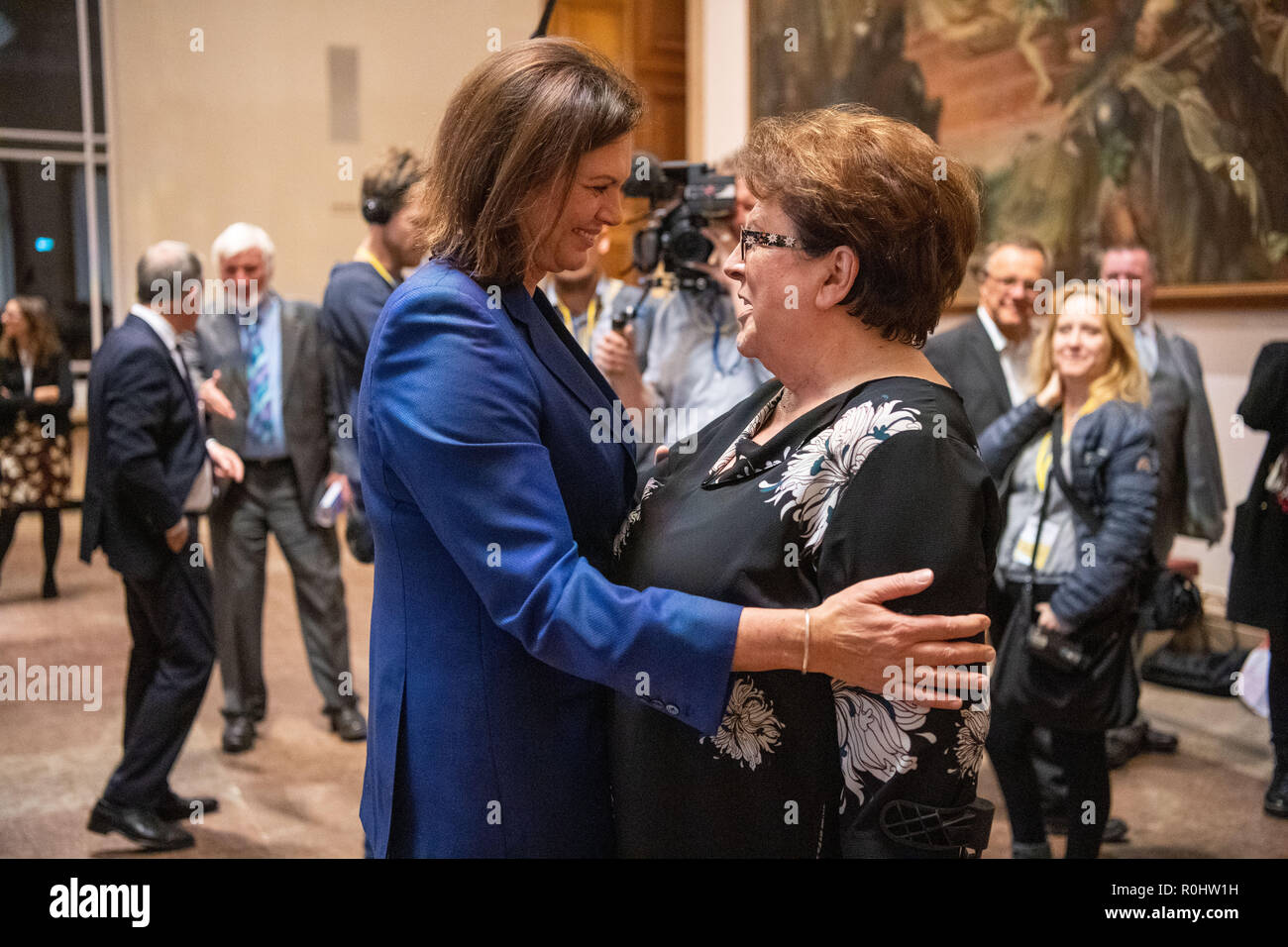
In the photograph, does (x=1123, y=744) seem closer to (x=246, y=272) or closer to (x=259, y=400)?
(x=259, y=400)

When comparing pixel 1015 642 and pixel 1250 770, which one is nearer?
pixel 1015 642

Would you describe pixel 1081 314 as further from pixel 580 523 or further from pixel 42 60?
pixel 42 60

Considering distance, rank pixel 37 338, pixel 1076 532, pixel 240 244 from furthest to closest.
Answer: pixel 37 338 < pixel 240 244 < pixel 1076 532

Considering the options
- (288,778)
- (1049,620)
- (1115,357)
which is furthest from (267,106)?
(1049,620)

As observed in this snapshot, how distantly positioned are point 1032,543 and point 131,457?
115 inches

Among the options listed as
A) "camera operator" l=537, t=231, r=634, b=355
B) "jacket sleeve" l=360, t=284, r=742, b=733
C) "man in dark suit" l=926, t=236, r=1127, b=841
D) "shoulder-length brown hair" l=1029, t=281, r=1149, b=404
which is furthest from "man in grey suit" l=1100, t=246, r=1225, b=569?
"jacket sleeve" l=360, t=284, r=742, b=733

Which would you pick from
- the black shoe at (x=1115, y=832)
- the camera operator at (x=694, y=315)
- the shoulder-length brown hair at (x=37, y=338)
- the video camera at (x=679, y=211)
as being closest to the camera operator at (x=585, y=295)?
the camera operator at (x=694, y=315)

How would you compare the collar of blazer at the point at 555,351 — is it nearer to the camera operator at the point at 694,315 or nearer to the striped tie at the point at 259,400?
the camera operator at the point at 694,315

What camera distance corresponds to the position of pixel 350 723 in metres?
5.06
